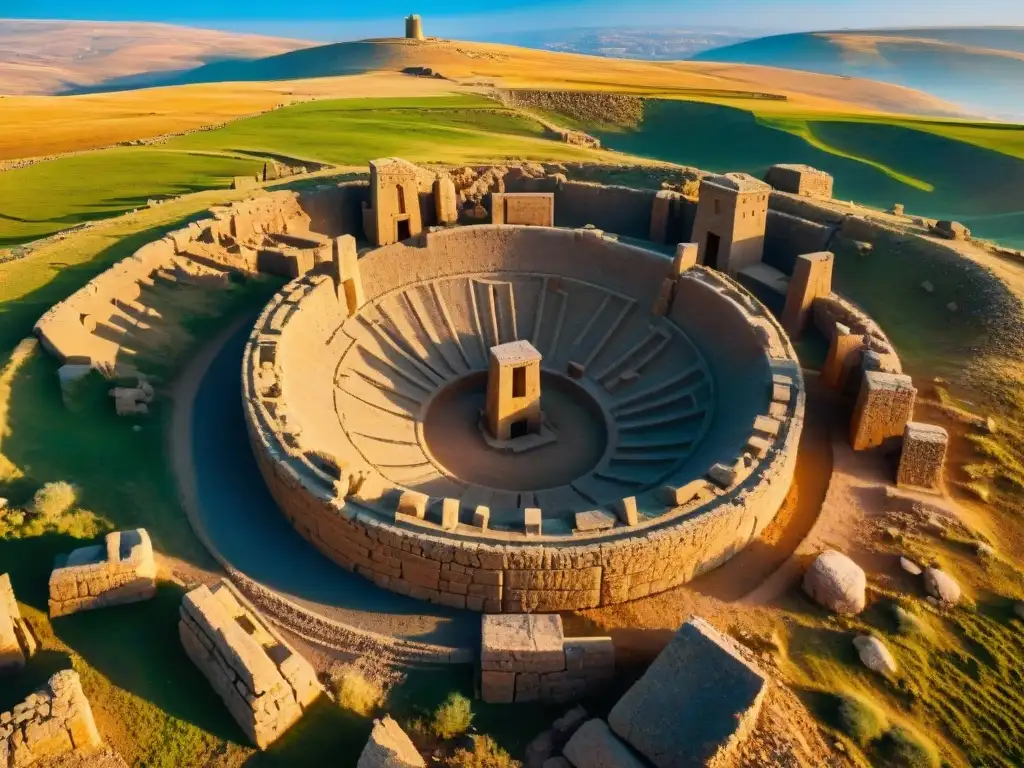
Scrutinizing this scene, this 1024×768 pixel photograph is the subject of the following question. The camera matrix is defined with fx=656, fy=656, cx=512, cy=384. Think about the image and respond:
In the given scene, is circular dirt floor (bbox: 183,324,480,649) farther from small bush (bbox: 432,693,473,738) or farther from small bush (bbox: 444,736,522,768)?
small bush (bbox: 444,736,522,768)

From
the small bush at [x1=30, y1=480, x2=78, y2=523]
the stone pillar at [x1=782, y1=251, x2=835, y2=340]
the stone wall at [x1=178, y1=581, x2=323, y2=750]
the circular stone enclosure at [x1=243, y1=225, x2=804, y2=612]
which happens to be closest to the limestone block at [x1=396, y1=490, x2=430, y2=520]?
the circular stone enclosure at [x1=243, y1=225, x2=804, y2=612]

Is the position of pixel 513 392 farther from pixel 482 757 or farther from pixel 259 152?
pixel 259 152

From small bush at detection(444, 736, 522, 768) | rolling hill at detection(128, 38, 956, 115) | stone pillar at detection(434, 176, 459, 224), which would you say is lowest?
small bush at detection(444, 736, 522, 768)

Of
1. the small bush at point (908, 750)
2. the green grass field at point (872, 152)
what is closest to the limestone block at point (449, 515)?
the small bush at point (908, 750)

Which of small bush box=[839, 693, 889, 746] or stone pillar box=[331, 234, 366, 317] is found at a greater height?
stone pillar box=[331, 234, 366, 317]

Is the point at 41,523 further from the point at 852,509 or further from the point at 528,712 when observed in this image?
the point at 852,509

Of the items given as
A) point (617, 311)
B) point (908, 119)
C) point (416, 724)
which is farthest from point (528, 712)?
point (908, 119)

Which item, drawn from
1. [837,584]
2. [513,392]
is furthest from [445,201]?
[837,584]

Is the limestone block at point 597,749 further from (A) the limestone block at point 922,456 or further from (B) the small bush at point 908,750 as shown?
(A) the limestone block at point 922,456
